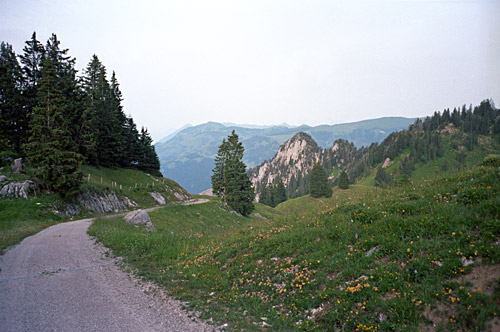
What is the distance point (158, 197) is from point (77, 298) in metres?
45.3

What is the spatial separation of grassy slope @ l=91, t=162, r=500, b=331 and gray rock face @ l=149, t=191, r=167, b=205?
1525 inches

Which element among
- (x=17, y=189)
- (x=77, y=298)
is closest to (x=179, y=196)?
(x=17, y=189)

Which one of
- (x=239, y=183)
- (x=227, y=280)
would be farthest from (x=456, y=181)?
(x=239, y=183)

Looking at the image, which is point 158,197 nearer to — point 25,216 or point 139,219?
point 139,219

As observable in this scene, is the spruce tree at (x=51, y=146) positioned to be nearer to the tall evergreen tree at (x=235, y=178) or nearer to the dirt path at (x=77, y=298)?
the dirt path at (x=77, y=298)

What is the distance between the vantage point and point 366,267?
7.80 metres

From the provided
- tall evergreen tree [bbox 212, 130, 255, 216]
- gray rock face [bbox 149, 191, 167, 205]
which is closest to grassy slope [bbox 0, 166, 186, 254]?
gray rock face [bbox 149, 191, 167, 205]

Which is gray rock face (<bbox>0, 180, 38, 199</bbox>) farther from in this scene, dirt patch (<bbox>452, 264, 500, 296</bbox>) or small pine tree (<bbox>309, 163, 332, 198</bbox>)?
small pine tree (<bbox>309, 163, 332, 198</bbox>)

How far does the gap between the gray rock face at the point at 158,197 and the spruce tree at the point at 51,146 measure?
67.4 ft

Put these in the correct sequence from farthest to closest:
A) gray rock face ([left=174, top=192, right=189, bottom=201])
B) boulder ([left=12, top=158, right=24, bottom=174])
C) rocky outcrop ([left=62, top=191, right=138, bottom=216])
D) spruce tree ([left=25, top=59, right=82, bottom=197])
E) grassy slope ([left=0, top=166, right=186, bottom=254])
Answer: gray rock face ([left=174, top=192, right=189, bottom=201]) → rocky outcrop ([left=62, top=191, right=138, bottom=216]) → boulder ([left=12, top=158, right=24, bottom=174]) → spruce tree ([left=25, top=59, right=82, bottom=197]) → grassy slope ([left=0, top=166, right=186, bottom=254])

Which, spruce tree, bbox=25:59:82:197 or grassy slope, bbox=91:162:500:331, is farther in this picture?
spruce tree, bbox=25:59:82:197

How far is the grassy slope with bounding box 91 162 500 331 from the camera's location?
5895 millimetres

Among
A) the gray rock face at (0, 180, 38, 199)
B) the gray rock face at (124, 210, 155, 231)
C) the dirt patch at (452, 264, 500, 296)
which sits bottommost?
the gray rock face at (124, 210, 155, 231)

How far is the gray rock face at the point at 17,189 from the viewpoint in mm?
25453
